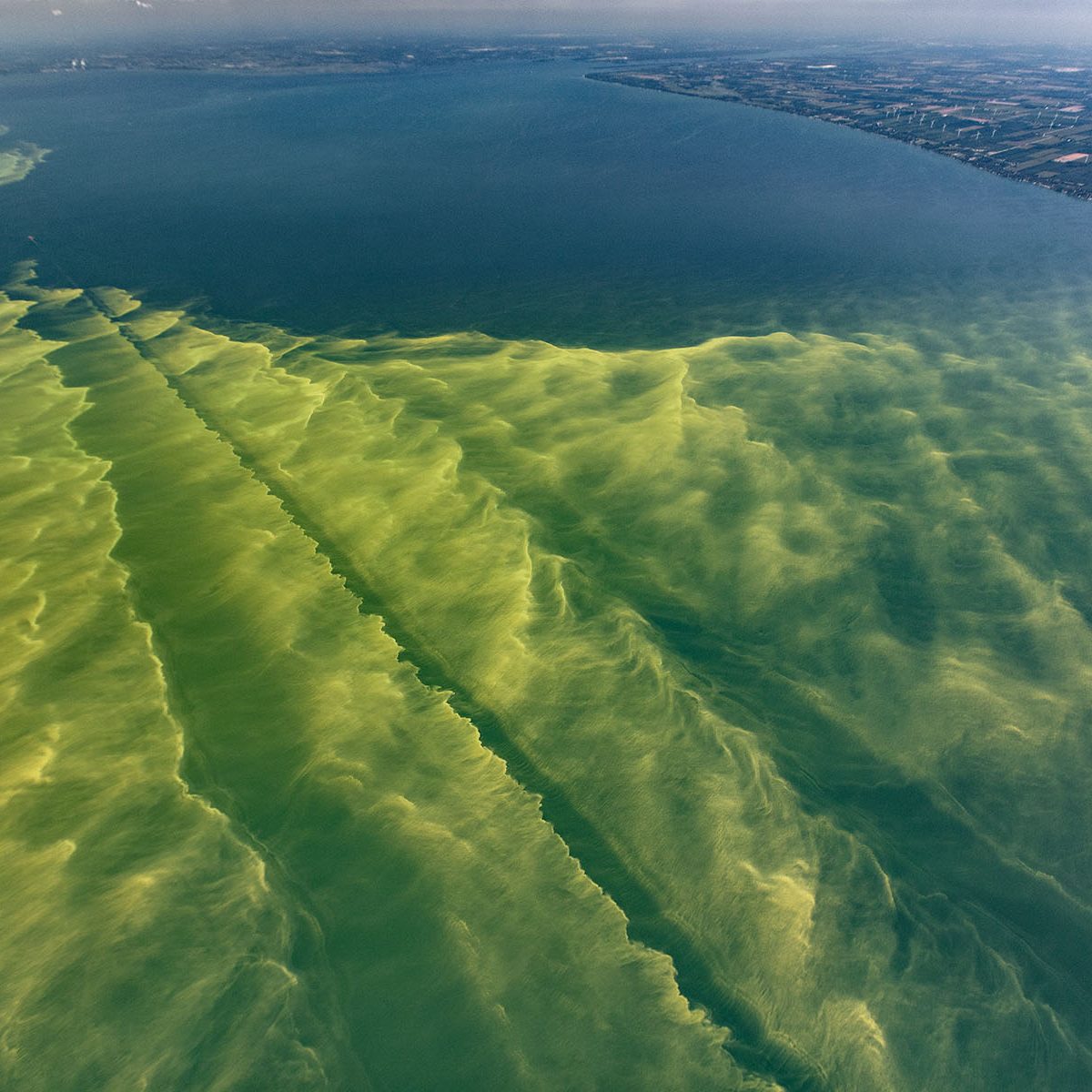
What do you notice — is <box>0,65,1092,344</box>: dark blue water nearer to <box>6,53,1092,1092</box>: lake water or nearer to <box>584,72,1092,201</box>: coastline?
<box>584,72,1092,201</box>: coastline

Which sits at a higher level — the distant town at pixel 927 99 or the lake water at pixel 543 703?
the distant town at pixel 927 99

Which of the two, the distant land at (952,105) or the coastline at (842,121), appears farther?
the distant land at (952,105)

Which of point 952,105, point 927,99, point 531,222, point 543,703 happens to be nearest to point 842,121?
point 952,105

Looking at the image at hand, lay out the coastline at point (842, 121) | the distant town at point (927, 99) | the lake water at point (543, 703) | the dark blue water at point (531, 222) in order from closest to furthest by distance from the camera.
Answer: the lake water at point (543, 703), the dark blue water at point (531, 222), the coastline at point (842, 121), the distant town at point (927, 99)

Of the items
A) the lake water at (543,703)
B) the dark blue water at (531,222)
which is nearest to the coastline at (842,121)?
the dark blue water at (531,222)

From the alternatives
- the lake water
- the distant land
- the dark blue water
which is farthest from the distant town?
the lake water

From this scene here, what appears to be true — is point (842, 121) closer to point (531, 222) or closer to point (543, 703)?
point (531, 222)

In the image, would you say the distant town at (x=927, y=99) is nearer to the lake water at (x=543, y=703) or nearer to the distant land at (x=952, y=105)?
the distant land at (x=952, y=105)
